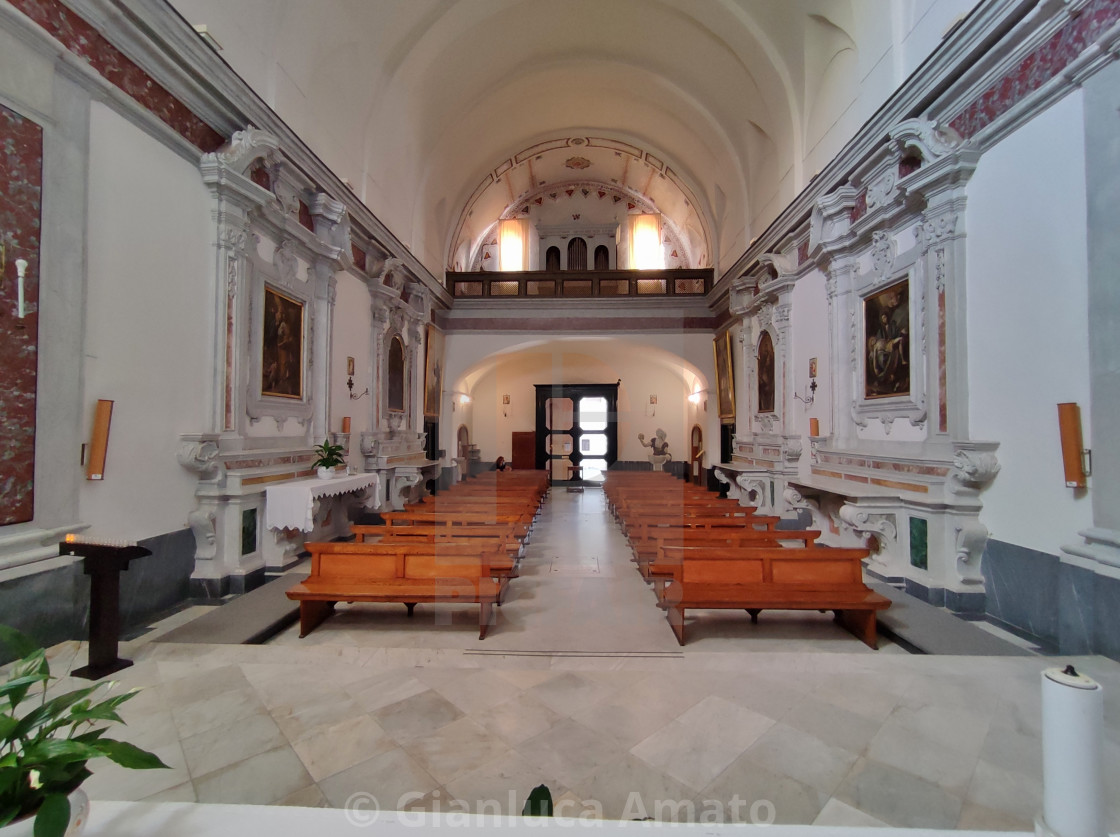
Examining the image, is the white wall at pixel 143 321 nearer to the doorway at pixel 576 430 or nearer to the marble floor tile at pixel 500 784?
the marble floor tile at pixel 500 784

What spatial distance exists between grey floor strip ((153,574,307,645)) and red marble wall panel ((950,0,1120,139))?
660 centimetres

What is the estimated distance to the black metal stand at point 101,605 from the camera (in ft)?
9.42

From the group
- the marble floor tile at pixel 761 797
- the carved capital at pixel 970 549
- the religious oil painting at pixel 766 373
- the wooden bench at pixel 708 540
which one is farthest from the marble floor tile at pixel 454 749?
the religious oil painting at pixel 766 373

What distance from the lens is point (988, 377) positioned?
158 inches

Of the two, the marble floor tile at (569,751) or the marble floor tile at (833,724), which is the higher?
the marble floor tile at (833,724)

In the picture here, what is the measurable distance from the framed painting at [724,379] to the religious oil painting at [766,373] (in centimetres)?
145

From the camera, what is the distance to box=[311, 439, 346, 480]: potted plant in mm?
5844

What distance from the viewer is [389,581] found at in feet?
12.7

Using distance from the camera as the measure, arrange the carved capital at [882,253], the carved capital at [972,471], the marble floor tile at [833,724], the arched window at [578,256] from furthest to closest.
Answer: the arched window at [578,256] < the carved capital at [882,253] < the carved capital at [972,471] < the marble floor tile at [833,724]

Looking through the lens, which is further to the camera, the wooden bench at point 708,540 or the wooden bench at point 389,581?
the wooden bench at point 708,540

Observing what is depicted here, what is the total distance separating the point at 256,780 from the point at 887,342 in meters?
5.87

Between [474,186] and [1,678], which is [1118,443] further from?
[474,186]

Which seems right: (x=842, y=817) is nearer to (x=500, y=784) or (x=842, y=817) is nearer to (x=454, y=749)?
(x=500, y=784)

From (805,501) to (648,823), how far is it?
5.82m
